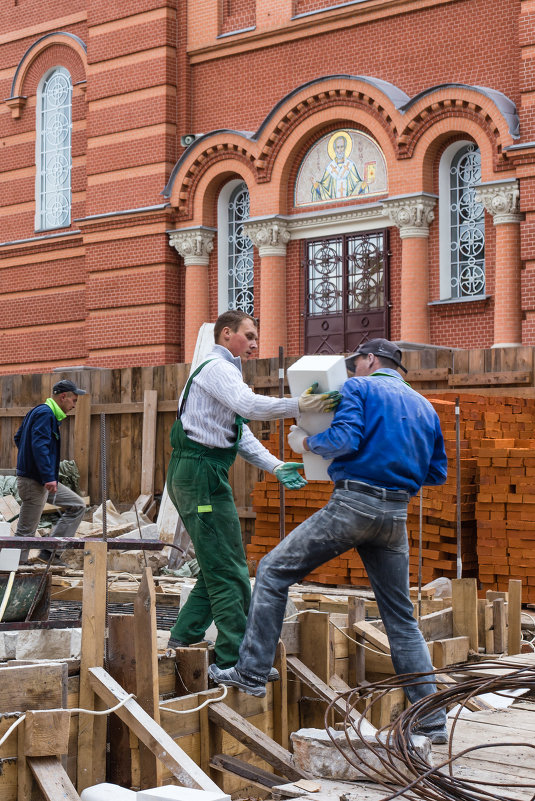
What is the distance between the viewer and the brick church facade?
17.9 metres

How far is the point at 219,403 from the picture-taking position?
6.93m

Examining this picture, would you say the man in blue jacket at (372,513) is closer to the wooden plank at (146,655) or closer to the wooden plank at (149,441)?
the wooden plank at (146,655)

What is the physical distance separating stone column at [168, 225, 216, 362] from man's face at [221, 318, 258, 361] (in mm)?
13643

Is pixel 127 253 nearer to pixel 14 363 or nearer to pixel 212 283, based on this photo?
pixel 212 283

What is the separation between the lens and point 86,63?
22969 millimetres

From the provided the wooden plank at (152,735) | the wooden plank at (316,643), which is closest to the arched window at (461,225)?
the wooden plank at (316,643)

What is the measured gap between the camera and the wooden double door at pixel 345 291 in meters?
19.2

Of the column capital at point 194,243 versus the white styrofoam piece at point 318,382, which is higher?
the column capital at point 194,243

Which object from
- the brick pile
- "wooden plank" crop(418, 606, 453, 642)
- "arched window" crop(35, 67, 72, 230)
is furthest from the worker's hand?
"arched window" crop(35, 67, 72, 230)

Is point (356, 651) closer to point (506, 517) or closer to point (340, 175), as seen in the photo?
point (506, 517)

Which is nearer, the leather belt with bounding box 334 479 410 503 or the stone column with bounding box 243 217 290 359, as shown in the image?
the leather belt with bounding box 334 479 410 503

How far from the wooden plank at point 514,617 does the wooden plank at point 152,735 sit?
3.92 meters

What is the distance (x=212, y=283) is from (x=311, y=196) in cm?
256

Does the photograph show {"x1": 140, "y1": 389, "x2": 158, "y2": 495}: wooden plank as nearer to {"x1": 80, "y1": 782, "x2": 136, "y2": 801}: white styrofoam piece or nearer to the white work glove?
the white work glove
